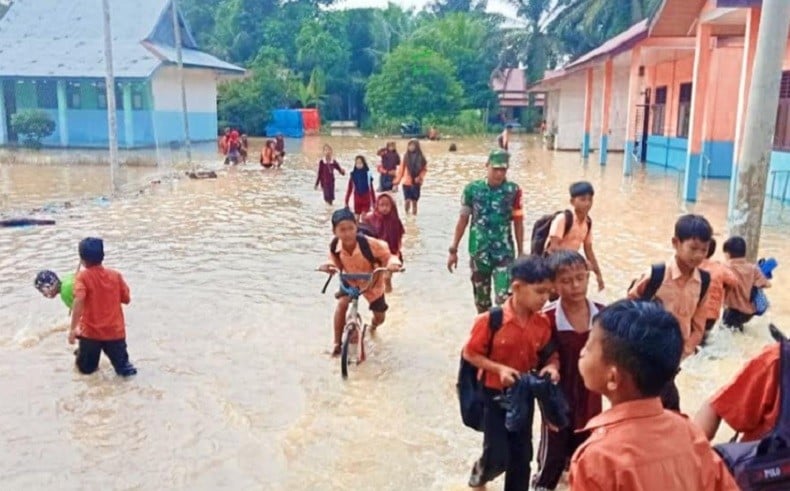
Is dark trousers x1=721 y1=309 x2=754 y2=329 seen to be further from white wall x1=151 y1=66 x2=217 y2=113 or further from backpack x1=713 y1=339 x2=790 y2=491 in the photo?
white wall x1=151 y1=66 x2=217 y2=113

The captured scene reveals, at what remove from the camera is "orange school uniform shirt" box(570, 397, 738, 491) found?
1770 mm

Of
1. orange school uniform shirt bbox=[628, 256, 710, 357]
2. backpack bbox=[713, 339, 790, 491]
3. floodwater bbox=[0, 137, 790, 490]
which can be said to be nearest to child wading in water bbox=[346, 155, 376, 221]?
floodwater bbox=[0, 137, 790, 490]

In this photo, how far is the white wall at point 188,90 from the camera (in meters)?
32.8

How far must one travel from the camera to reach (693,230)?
12.4ft

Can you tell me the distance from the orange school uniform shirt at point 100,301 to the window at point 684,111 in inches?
792

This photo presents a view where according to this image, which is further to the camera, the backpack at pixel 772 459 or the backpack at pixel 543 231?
the backpack at pixel 543 231

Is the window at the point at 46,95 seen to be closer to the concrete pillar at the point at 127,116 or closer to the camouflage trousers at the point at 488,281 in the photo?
the concrete pillar at the point at 127,116

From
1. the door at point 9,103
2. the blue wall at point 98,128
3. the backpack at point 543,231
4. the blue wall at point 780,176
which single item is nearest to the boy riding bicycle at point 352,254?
the backpack at point 543,231

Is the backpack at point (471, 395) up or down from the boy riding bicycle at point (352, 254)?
down

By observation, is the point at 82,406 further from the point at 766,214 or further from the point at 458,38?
the point at 458,38

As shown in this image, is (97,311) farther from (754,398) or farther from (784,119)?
(784,119)

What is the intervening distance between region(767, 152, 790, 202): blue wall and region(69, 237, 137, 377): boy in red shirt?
1327 centimetres

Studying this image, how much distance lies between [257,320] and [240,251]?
11.8ft

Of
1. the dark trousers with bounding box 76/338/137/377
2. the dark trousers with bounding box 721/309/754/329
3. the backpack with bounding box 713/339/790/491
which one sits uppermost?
the backpack with bounding box 713/339/790/491
